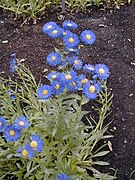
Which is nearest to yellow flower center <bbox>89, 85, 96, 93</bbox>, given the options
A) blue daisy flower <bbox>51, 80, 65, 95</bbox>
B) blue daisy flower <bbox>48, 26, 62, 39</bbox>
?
blue daisy flower <bbox>51, 80, 65, 95</bbox>

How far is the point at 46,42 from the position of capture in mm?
2799

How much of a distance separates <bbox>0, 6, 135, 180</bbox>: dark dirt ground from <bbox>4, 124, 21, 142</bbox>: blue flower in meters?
0.68

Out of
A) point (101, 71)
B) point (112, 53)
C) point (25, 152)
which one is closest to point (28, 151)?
point (25, 152)

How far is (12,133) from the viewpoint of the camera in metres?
1.59

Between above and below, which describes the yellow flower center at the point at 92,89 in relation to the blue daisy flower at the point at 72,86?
below

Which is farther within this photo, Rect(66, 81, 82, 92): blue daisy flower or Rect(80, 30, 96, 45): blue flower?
Rect(80, 30, 96, 45): blue flower

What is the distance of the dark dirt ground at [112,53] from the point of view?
2.19 meters

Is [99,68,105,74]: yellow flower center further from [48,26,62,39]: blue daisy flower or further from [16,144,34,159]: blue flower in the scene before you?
[16,144,34,159]: blue flower

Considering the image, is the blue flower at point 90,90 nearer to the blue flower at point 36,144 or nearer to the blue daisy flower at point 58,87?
the blue daisy flower at point 58,87

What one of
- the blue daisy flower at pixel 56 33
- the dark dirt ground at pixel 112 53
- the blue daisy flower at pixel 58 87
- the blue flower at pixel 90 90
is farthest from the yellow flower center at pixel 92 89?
the dark dirt ground at pixel 112 53

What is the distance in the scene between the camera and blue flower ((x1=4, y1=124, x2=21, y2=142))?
1578 millimetres

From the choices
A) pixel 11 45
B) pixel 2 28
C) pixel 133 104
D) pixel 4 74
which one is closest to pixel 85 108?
pixel 133 104

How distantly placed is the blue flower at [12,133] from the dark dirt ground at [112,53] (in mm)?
682

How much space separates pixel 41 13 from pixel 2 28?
30cm
